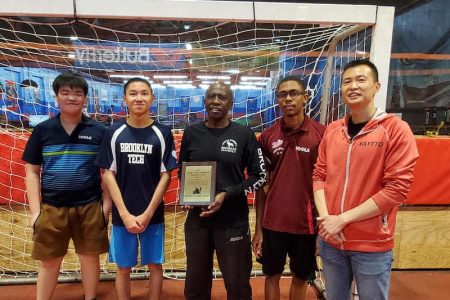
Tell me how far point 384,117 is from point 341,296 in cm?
82

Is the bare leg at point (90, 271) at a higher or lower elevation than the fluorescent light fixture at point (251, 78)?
lower

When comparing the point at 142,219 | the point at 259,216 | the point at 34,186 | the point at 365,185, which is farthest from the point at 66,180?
the point at 365,185

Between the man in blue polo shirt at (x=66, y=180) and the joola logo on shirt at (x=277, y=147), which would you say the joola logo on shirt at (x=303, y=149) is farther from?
the man in blue polo shirt at (x=66, y=180)

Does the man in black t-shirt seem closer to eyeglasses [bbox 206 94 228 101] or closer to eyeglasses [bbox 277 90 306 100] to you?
eyeglasses [bbox 206 94 228 101]

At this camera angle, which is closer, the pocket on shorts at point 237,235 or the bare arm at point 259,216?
the pocket on shorts at point 237,235

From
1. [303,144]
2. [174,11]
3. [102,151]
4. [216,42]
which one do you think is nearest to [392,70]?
[216,42]

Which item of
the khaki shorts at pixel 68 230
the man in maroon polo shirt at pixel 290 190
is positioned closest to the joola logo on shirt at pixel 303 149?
the man in maroon polo shirt at pixel 290 190

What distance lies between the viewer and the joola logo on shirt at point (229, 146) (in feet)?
5.50

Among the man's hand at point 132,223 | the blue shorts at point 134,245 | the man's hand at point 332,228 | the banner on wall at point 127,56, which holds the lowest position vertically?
the blue shorts at point 134,245

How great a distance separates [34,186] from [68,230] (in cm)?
31

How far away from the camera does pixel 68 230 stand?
187cm

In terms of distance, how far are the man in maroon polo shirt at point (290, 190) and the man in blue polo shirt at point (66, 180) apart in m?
0.91

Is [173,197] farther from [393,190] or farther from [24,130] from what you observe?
[393,190]

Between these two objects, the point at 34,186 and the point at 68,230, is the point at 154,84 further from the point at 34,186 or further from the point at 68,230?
the point at 68,230
